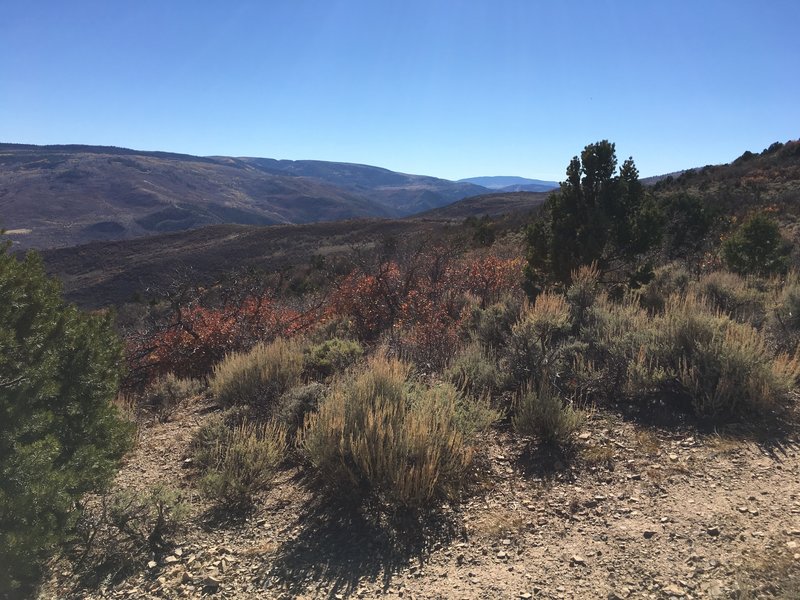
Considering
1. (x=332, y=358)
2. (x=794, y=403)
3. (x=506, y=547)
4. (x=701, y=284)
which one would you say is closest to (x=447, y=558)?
(x=506, y=547)

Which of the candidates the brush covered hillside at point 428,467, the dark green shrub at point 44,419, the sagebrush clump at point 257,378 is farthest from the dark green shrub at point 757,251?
the dark green shrub at point 44,419

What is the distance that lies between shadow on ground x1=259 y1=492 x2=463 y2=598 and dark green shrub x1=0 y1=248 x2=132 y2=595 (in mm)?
1296

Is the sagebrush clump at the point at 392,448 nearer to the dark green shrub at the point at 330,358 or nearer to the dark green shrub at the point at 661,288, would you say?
the dark green shrub at the point at 330,358

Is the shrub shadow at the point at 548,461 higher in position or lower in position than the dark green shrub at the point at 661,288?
lower

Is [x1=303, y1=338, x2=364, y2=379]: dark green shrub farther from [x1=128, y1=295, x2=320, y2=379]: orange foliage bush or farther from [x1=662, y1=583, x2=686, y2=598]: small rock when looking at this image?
[x1=662, y1=583, x2=686, y2=598]: small rock

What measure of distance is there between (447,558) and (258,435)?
2295 mm

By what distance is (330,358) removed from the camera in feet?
21.3

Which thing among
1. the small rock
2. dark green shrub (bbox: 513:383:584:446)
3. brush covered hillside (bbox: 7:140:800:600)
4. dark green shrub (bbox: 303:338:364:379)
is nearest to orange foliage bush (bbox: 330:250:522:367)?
dark green shrub (bbox: 303:338:364:379)

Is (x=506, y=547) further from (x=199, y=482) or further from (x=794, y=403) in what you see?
(x=794, y=403)

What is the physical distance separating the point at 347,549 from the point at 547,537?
126cm

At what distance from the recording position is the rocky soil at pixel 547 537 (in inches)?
99.3

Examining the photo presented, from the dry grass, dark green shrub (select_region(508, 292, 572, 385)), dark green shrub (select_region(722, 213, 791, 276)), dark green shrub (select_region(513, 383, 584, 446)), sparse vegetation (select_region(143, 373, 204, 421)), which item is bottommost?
sparse vegetation (select_region(143, 373, 204, 421))

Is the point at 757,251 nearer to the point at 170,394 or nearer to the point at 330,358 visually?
the point at 330,358

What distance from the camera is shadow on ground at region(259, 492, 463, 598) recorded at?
2.70 metres
